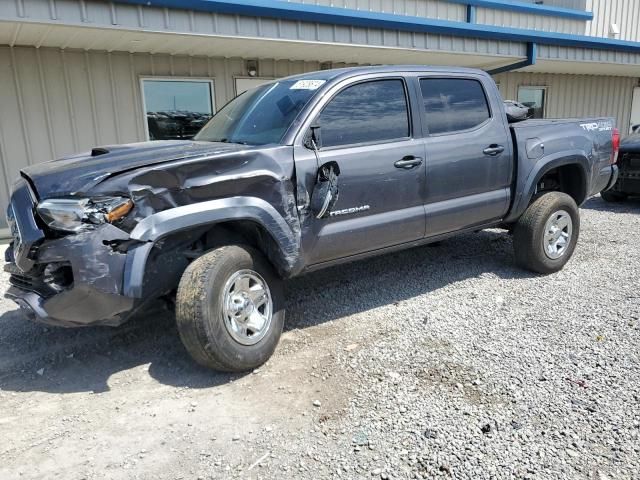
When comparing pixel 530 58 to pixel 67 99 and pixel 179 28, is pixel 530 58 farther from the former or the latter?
pixel 67 99

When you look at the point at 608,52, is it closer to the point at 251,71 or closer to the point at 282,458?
the point at 251,71

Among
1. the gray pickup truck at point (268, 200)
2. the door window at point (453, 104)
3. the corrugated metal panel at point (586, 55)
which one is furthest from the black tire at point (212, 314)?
the corrugated metal panel at point (586, 55)

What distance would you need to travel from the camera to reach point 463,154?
452cm

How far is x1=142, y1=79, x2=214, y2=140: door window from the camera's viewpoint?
8.14 meters

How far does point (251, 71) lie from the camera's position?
8.82m

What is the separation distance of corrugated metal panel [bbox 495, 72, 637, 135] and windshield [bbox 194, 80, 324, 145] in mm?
9660

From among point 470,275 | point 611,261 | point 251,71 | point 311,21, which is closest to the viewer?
point 470,275

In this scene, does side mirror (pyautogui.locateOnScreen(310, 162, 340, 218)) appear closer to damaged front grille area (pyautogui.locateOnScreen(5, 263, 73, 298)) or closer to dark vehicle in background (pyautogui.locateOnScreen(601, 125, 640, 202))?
damaged front grille area (pyautogui.locateOnScreen(5, 263, 73, 298))

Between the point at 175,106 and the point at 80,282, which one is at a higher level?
the point at 175,106

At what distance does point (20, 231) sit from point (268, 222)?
1533mm

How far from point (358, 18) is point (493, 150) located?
12.4 feet

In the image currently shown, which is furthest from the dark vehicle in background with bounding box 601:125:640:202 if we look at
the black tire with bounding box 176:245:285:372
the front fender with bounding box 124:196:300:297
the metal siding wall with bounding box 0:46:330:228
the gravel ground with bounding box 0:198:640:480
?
the black tire with bounding box 176:245:285:372

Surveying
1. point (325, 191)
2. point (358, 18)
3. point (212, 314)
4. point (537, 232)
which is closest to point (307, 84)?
point (325, 191)

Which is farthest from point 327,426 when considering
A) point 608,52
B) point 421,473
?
point 608,52
